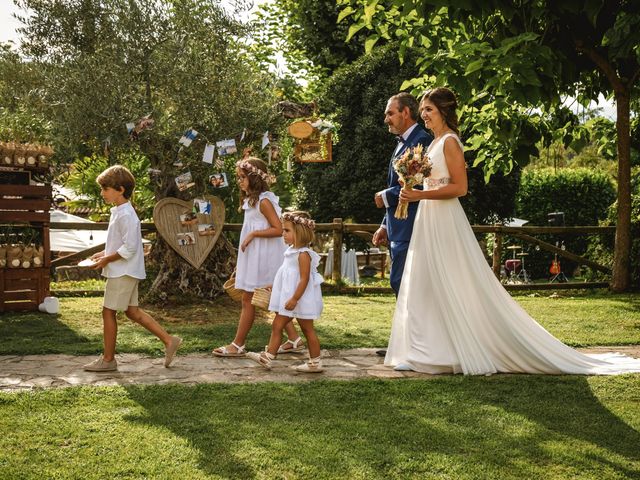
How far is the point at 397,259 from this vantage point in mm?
6270

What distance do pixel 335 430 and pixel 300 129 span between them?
5503 mm

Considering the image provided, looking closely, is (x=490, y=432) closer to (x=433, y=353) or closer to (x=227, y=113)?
(x=433, y=353)

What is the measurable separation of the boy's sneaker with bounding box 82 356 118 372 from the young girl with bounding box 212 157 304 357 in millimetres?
941

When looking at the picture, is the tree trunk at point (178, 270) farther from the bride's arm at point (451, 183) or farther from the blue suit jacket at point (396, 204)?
the bride's arm at point (451, 183)

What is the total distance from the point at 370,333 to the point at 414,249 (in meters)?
2.22

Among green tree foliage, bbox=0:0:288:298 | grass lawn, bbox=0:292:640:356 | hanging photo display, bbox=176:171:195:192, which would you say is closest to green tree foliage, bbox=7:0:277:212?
green tree foliage, bbox=0:0:288:298

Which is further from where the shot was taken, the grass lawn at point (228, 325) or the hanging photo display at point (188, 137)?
the hanging photo display at point (188, 137)

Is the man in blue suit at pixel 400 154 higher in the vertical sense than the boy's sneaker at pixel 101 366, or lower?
higher

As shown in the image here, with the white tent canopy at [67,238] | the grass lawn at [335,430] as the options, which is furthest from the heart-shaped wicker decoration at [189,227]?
the white tent canopy at [67,238]

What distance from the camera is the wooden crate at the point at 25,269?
8938mm

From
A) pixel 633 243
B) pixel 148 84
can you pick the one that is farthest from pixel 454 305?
pixel 633 243

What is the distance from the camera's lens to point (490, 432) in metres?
4.10

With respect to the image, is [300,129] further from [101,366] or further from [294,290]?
[101,366]

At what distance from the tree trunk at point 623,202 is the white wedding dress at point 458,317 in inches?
260
